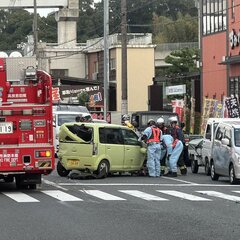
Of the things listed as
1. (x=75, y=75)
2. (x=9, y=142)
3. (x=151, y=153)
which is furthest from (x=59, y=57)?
(x=9, y=142)

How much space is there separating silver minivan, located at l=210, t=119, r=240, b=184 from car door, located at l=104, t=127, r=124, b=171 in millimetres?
2883

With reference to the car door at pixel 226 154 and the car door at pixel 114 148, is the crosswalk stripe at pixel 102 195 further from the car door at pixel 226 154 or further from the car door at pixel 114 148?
the car door at pixel 226 154

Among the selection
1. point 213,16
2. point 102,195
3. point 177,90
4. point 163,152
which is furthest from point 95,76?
point 102,195

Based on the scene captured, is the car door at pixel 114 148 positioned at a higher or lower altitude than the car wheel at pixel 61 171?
higher

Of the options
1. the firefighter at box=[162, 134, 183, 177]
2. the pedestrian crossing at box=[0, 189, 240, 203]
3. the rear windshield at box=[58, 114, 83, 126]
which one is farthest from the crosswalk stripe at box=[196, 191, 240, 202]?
the rear windshield at box=[58, 114, 83, 126]

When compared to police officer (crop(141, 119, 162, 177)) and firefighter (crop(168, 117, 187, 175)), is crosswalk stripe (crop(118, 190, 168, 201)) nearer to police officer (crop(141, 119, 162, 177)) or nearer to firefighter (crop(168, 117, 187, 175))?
police officer (crop(141, 119, 162, 177))

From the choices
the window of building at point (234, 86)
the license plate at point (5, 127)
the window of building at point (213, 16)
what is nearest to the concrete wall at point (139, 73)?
the window of building at point (213, 16)

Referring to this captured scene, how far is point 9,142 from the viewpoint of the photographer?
1761 centimetres

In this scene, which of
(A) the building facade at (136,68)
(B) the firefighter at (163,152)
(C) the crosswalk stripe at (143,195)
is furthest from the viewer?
(A) the building facade at (136,68)

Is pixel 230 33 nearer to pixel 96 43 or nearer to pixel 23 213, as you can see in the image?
pixel 96 43

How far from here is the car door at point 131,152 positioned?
75.5 feet

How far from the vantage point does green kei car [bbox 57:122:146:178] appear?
2211cm

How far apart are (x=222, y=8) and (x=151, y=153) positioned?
27179mm

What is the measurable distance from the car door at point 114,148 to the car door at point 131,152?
0.58ft
